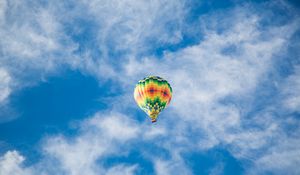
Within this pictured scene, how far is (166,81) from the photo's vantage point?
63.2 m

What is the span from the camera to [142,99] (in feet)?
202

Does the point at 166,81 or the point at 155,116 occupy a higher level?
the point at 166,81

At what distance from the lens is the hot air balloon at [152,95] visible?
61.1 m

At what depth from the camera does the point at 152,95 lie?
6094cm

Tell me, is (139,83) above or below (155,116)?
above

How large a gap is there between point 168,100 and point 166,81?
3056mm

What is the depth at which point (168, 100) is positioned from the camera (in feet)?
206

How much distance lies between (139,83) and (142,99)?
2.69 metres

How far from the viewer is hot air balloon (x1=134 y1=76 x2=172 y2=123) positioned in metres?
61.1

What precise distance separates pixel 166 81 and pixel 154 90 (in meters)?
3.23

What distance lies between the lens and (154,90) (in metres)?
61.0

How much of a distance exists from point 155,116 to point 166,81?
5852 mm

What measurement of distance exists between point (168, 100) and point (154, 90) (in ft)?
11.0

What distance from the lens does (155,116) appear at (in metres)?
62.6
